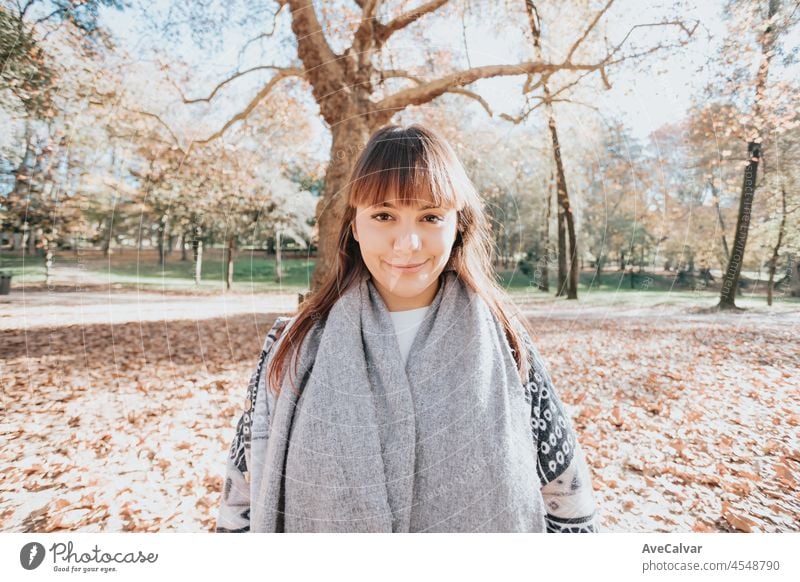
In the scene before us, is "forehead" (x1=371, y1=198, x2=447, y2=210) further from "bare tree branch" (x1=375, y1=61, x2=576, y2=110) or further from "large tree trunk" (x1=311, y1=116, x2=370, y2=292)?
"bare tree branch" (x1=375, y1=61, x2=576, y2=110)

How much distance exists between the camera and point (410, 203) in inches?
42.5

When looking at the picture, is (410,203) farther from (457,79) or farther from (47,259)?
(47,259)

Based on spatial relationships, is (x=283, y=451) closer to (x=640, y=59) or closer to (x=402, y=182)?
(x=402, y=182)

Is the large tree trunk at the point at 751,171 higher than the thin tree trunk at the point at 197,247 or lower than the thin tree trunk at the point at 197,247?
higher

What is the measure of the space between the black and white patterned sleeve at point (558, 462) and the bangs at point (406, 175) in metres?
0.59

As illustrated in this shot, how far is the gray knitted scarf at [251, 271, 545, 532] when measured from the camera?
1.09m

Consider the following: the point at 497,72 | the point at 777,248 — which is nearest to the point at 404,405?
the point at 497,72

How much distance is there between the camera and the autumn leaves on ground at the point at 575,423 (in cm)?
212

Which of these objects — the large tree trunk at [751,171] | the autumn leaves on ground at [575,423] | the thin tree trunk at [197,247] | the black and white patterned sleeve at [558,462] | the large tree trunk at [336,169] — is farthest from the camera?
the thin tree trunk at [197,247]

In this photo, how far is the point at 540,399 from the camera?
1215mm

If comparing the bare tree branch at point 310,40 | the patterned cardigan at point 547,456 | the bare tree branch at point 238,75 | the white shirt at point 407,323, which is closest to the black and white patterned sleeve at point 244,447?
the patterned cardigan at point 547,456

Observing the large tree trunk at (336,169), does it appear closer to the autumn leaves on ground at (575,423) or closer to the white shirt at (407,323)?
the white shirt at (407,323)

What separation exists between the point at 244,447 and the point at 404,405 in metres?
0.51
